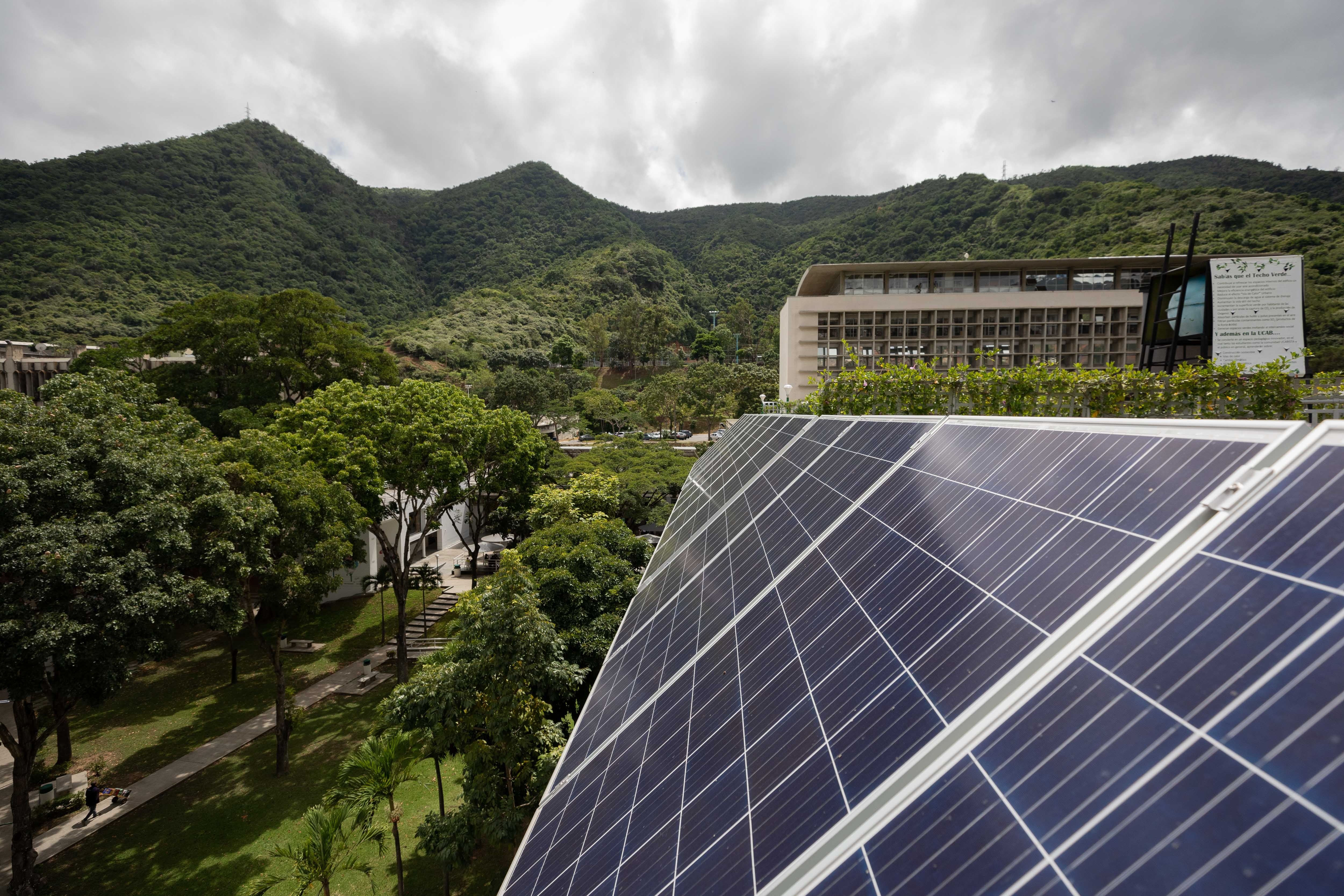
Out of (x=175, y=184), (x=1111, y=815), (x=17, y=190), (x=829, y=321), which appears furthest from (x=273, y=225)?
(x=1111, y=815)

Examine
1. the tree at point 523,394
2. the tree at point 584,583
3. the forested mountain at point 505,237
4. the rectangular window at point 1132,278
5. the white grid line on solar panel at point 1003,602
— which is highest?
the forested mountain at point 505,237

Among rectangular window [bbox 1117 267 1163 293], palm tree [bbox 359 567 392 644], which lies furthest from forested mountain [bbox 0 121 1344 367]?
palm tree [bbox 359 567 392 644]

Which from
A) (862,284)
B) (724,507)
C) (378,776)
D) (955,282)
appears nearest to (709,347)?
(862,284)

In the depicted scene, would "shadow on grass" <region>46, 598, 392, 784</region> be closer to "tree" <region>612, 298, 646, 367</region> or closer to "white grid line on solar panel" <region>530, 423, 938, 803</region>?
"white grid line on solar panel" <region>530, 423, 938, 803</region>

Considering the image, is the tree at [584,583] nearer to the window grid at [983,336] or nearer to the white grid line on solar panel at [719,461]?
the white grid line on solar panel at [719,461]

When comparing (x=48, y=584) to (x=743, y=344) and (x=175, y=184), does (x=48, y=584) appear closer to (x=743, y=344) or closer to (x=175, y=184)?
(x=743, y=344)

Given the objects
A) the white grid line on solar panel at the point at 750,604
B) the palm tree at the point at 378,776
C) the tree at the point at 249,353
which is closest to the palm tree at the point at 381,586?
the tree at the point at 249,353

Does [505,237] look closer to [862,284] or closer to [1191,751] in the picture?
[862,284]
